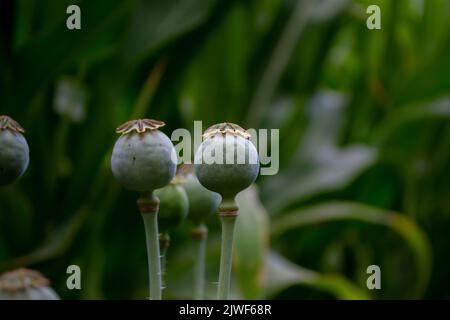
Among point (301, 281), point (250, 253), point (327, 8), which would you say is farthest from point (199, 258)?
point (327, 8)

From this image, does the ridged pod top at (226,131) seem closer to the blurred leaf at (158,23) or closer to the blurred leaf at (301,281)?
the blurred leaf at (301,281)

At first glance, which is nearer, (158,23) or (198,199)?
(198,199)

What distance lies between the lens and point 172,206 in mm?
348

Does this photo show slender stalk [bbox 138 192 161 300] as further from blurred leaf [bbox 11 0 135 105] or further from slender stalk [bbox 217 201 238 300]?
blurred leaf [bbox 11 0 135 105]

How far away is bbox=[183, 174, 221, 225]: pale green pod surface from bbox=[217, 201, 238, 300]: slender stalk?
0.22 ft

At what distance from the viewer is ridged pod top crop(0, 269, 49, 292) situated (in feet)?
1.03

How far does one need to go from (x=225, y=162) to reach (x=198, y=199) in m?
0.09

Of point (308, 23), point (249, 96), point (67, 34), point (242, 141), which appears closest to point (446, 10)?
point (308, 23)

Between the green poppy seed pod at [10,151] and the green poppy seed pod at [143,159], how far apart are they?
0.12ft

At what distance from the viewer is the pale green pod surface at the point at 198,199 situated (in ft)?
1.20

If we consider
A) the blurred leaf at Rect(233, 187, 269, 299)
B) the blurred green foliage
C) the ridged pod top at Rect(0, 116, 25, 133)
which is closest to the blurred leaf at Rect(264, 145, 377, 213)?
the blurred green foliage

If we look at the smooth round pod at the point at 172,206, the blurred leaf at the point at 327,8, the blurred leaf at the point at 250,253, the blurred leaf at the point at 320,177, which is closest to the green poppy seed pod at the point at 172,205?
the smooth round pod at the point at 172,206

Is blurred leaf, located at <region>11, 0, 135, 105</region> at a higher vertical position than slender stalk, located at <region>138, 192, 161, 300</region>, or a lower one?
higher

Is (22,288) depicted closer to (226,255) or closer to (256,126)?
(226,255)
